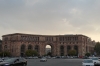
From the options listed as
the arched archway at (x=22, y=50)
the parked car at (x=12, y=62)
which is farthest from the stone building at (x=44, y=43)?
the parked car at (x=12, y=62)

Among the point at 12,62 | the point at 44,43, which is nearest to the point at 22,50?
the point at 44,43

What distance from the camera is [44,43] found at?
6230 inches

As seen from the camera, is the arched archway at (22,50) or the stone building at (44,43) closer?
the arched archway at (22,50)

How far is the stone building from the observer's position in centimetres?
15075

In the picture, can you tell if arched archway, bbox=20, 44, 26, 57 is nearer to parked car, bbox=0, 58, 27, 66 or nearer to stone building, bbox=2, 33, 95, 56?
stone building, bbox=2, 33, 95, 56

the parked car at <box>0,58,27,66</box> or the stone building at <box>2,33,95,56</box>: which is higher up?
the stone building at <box>2,33,95,56</box>

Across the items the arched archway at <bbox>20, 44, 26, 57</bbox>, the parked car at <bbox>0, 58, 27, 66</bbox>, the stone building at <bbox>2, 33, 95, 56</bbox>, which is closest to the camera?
the parked car at <bbox>0, 58, 27, 66</bbox>

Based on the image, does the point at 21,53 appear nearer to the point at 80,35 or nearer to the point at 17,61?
the point at 80,35

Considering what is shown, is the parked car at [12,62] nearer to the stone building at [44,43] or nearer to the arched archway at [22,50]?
the stone building at [44,43]

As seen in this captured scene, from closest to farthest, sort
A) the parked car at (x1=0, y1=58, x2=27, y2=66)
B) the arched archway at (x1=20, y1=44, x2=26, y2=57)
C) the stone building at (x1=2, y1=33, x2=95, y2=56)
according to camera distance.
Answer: the parked car at (x1=0, y1=58, x2=27, y2=66)
the arched archway at (x1=20, y1=44, x2=26, y2=57)
the stone building at (x1=2, y1=33, x2=95, y2=56)

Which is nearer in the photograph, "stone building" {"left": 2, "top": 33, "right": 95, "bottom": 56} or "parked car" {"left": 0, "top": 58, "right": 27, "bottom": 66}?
"parked car" {"left": 0, "top": 58, "right": 27, "bottom": 66}

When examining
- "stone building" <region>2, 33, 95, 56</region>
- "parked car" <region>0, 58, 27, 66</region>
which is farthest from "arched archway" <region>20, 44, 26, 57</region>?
"parked car" <region>0, 58, 27, 66</region>

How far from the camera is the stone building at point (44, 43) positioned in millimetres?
150750

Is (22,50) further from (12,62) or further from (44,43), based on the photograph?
(12,62)
